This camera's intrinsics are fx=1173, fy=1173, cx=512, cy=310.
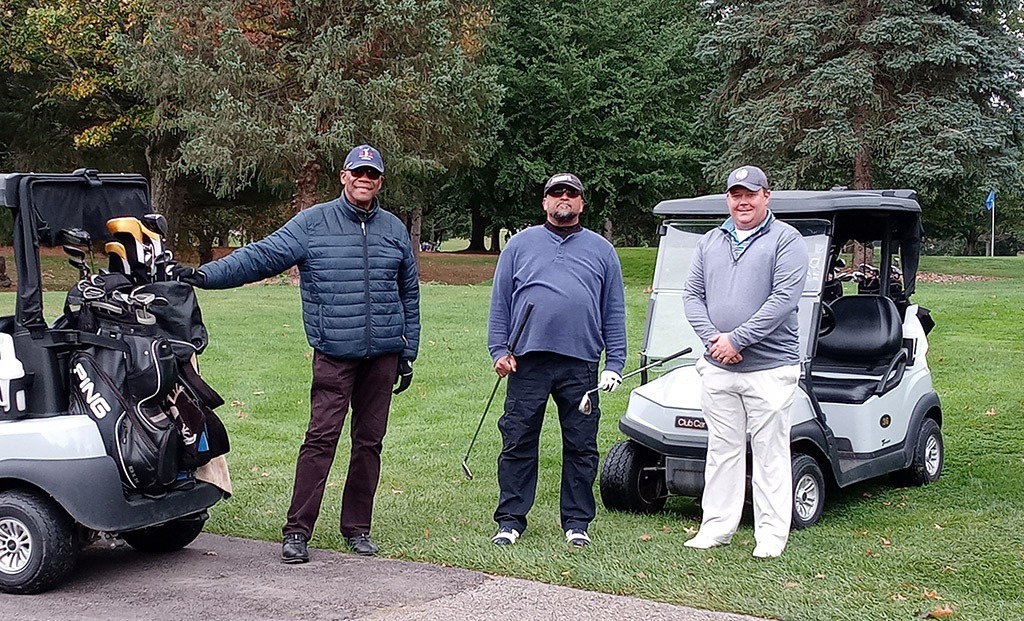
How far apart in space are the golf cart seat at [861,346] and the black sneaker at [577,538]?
1926mm

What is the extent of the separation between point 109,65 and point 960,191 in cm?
2146

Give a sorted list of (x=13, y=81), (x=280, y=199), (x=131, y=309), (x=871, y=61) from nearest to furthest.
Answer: (x=131, y=309) < (x=871, y=61) < (x=13, y=81) < (x=280, y=199)

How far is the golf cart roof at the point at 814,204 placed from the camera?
6.51 meters

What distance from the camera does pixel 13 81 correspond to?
104 feet

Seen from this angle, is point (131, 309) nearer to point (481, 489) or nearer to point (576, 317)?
point (576, 317)

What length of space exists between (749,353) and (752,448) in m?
0.49

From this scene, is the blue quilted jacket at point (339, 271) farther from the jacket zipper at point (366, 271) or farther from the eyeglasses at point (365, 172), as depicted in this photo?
the eyeglasses at point (365, 172)

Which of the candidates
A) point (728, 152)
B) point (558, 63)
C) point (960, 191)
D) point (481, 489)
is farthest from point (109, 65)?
point (481, 489)

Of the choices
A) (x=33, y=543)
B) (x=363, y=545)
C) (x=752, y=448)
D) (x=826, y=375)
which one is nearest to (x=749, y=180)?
(x=752, y=448)

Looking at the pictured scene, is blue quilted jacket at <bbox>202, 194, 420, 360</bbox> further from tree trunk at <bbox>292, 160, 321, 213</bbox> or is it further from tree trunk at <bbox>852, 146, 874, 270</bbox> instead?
tree trunk at <bbox>852, 146, 874, 270</bbox>

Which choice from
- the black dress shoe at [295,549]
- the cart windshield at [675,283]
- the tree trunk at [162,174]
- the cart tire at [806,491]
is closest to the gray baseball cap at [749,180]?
the cart windshield at [675,283]

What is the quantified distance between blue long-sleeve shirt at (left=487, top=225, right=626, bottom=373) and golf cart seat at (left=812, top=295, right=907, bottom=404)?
1704 millimetres

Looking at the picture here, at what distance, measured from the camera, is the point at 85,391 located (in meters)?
5.14

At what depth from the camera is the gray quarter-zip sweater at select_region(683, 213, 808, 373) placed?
559 centimetres
